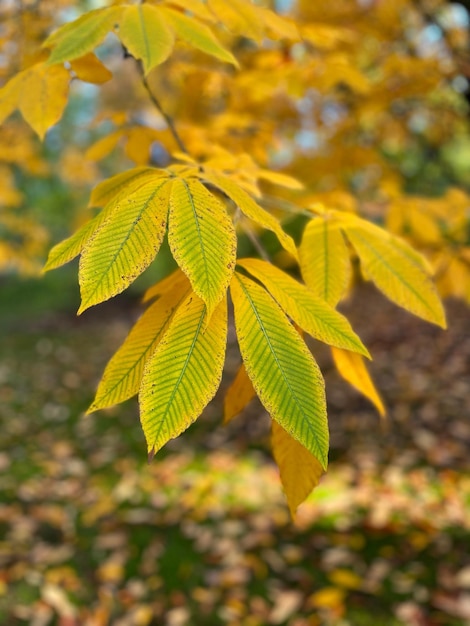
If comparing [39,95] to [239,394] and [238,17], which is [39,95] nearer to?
[238,17]

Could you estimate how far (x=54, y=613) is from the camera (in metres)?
2.30

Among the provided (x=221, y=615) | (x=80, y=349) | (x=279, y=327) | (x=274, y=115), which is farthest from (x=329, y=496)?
(x=80, y=349)

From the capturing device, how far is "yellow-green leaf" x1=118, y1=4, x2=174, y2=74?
666mm

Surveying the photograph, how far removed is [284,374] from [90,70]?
2.14 ft

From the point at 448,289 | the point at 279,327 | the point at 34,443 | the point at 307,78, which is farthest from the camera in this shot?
the point at 34,443

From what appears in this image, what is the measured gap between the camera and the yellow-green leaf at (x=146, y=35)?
666 millimetres

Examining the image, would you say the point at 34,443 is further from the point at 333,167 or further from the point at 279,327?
the point at 279,327

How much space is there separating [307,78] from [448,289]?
2.60ft

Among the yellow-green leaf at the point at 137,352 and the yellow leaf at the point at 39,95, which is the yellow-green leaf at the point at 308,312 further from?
the yellow leaf at the point at 39,95

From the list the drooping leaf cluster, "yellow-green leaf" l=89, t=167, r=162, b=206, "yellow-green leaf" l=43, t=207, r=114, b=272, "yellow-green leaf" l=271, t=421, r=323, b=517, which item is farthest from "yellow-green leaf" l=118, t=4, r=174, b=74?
"yellow-green leaf" l=271, t=421, r=323, b=517

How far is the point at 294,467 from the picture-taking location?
23.4 inches

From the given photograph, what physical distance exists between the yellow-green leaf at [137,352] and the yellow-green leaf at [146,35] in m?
0.30

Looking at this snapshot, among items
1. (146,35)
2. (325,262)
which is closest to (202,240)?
(325,262)

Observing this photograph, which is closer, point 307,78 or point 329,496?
point 307,78
